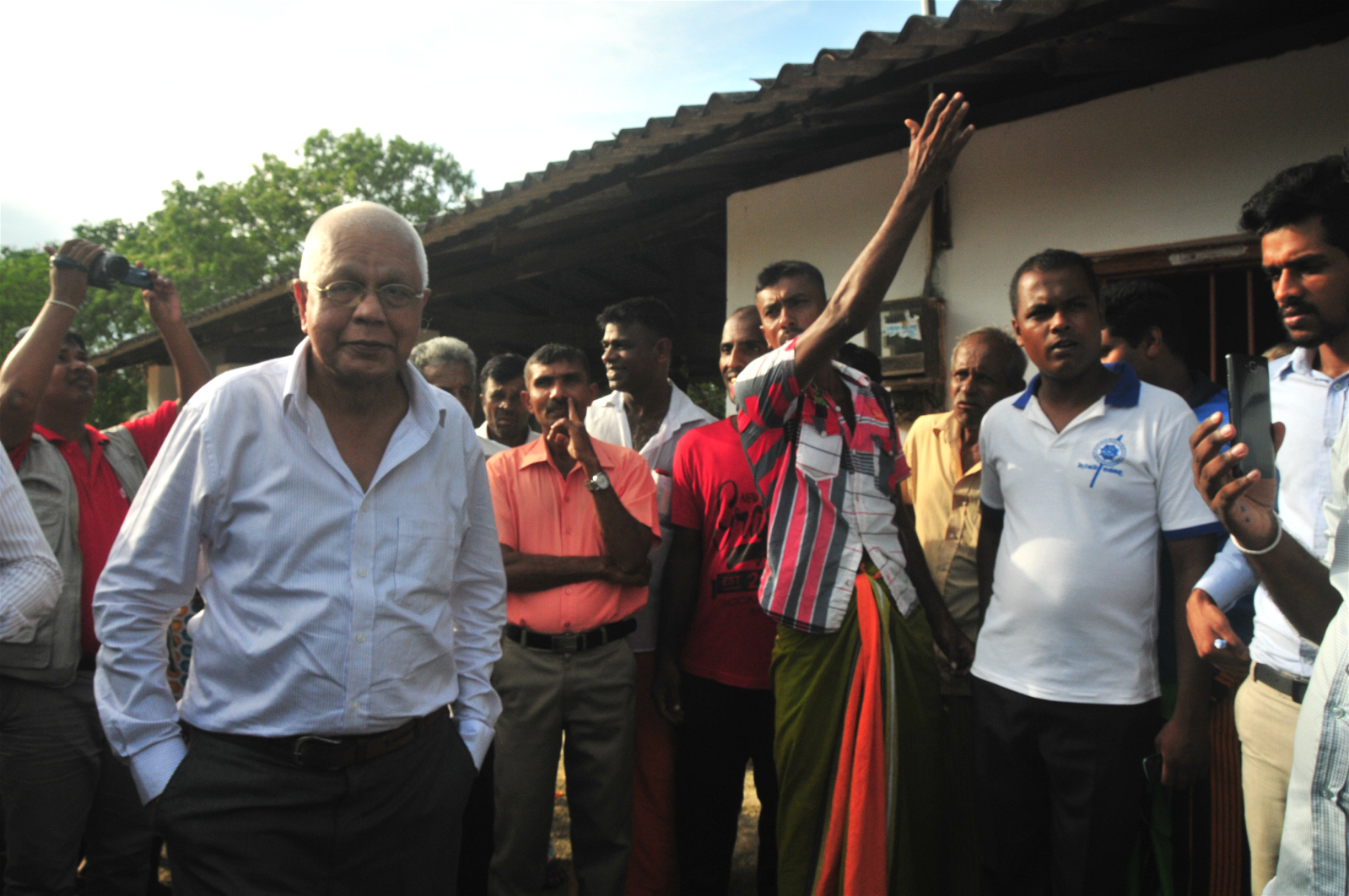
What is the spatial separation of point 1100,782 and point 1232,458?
3.48 feet

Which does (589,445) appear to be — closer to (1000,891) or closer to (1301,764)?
(1000,891)

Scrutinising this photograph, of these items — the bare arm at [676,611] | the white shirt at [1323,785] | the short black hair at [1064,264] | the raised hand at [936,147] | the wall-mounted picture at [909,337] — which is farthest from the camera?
the wall-mounted picture at [909,337]

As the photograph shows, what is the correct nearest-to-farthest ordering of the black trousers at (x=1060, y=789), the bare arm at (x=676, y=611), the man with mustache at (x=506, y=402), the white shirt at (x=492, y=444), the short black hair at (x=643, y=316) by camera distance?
the black trousers at (x=1060, y=789), the bare arm at (x=676, y=611), the short black hair at (x=643, y=316), the white shirt at (x=492, y=444), the man with mustache at (x=506, y=402)

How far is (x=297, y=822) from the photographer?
177 centimetres

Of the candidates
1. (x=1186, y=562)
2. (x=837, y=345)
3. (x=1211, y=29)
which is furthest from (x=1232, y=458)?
(x=1211, y=29)

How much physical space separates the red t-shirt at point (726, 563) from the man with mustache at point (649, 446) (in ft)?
0.57

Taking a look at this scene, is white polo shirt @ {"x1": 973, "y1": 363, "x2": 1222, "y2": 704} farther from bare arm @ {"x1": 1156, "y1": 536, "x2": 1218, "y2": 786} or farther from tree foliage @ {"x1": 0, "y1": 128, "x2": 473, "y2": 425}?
tree foliage @ {"x1": 0, "y1": 128, "x2": 473, "y2": 425}

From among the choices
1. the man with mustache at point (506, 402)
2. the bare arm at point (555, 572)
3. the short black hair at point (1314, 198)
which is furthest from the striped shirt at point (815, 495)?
the man with mustache at point (506, 402)

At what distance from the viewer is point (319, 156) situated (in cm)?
3566

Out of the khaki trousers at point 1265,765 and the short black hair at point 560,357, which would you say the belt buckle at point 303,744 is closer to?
the short black hair at point 560,357

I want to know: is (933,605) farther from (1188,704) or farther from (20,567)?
(20,567)

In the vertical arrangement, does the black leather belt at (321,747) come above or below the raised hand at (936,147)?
below

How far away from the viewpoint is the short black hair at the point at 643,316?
12.4 feet

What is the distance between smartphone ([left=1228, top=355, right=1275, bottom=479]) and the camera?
1.66m
